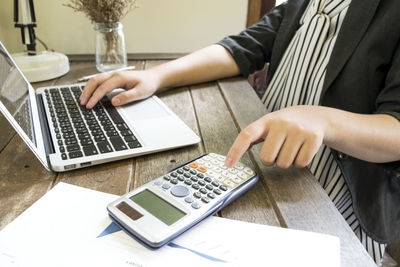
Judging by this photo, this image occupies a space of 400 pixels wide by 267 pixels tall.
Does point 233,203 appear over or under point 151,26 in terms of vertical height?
under

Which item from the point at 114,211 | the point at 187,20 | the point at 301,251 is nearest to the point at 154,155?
the point at 114,211

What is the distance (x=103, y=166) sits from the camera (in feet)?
1.57

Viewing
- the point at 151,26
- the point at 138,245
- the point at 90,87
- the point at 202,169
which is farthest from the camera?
the point at 151,26

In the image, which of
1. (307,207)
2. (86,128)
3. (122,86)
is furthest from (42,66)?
(307,207)

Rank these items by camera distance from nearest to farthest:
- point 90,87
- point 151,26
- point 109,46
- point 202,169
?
1. point 202,169
2. point 90,87
3. point 109,46
4. point 151,26

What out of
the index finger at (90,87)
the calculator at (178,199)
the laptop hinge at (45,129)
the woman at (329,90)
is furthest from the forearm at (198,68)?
the calculator at (178,199)

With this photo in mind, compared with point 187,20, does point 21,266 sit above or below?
below

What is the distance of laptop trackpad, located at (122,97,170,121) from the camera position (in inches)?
24.2

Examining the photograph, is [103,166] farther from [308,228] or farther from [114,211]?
[308,228]

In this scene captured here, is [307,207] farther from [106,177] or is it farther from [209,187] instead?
[106,177]

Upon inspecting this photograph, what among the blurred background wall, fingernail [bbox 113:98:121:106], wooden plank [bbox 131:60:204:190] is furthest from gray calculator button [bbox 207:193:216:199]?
the blurred background wall

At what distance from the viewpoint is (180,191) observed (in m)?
0.40

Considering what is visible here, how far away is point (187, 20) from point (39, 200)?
33.8 inches

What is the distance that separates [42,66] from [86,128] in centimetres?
40
